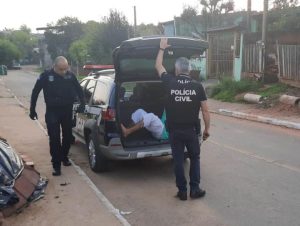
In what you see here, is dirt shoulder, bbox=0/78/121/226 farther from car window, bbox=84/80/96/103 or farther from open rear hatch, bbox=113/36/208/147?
car window, bbox=84/80/96/103

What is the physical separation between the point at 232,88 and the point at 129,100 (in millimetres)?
12375

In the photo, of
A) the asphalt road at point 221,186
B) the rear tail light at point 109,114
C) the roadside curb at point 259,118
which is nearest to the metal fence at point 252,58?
the roadside curb at point 259,118

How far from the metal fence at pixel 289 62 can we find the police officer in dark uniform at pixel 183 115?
11553mm

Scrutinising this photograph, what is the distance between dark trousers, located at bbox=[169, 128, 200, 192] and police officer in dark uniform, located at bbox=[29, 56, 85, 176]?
216cm

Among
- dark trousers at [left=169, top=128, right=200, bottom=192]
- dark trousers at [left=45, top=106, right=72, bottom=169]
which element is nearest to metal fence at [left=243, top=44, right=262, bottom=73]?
dark trousers at [left=45, top=106, right=72, bottom=169]

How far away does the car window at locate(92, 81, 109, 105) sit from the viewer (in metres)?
6.99

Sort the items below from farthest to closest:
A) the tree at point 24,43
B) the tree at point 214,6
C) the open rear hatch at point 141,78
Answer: the tree at point 24,43, the tree at point 214,6, the open rear hatch at point 141,78

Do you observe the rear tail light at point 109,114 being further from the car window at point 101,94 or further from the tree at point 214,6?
the tree at point 214,6

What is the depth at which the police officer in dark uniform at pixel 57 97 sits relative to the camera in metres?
7.04

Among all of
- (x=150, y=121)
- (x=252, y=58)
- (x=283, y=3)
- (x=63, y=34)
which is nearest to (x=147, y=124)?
(x=150, y=121)

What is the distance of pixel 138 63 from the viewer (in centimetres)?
694

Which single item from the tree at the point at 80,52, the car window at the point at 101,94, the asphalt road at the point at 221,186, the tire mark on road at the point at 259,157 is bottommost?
the tire mark on road at the point at 259,157

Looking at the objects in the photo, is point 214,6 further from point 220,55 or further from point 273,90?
point 273,90

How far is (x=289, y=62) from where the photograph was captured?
1692 centimetres
